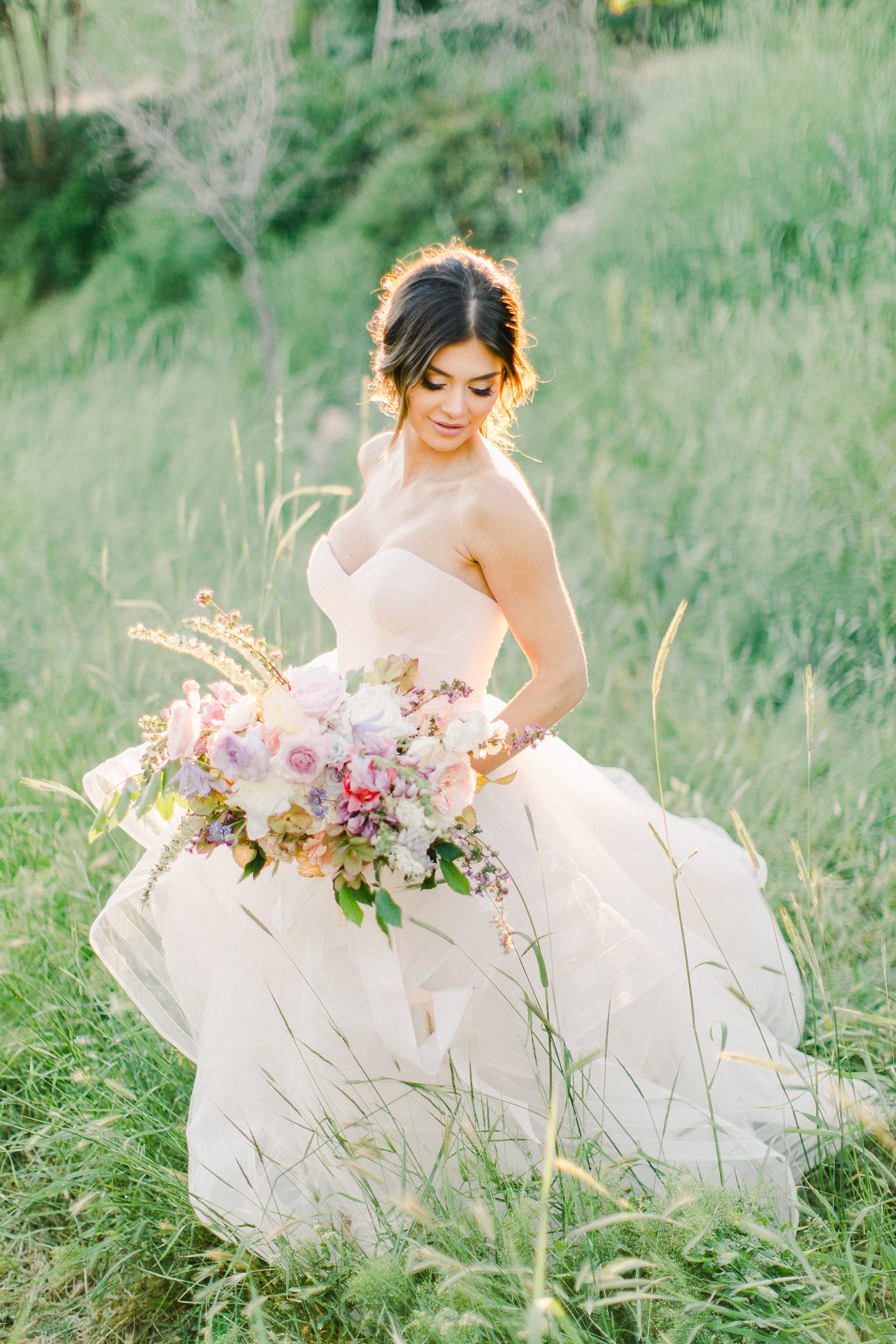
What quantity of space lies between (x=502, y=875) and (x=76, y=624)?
12.1ft

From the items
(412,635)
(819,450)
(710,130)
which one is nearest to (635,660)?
(819,450)

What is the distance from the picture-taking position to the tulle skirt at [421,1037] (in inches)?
78.4

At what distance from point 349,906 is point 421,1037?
0.47 m

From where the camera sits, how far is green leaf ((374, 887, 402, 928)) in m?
1.71

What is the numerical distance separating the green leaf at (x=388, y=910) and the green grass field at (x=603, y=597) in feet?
1.64

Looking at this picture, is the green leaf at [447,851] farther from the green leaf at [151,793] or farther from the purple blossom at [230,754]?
the green leaf at [151,793]

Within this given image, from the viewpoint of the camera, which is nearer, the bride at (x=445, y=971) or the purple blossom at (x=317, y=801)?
the purple blossom at (x=317, y=801)

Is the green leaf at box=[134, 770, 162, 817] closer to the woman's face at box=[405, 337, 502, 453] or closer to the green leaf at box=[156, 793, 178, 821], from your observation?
the green leaf at box=[156, 793, 178, 821]

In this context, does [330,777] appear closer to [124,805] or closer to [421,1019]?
[124,805]

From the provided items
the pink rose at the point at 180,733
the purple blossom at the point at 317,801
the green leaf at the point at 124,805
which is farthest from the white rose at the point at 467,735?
the green leaf at the point at 124,805

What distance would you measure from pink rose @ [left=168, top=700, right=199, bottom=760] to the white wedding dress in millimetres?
465

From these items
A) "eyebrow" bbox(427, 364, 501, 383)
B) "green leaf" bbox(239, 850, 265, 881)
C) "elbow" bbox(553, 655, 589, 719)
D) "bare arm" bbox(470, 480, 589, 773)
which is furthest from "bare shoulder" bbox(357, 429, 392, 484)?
"green leaf" bbox(239, 850, 265, 881)

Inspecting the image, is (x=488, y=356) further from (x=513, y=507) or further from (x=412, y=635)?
(x=412, y=635)

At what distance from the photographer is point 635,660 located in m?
4.67
